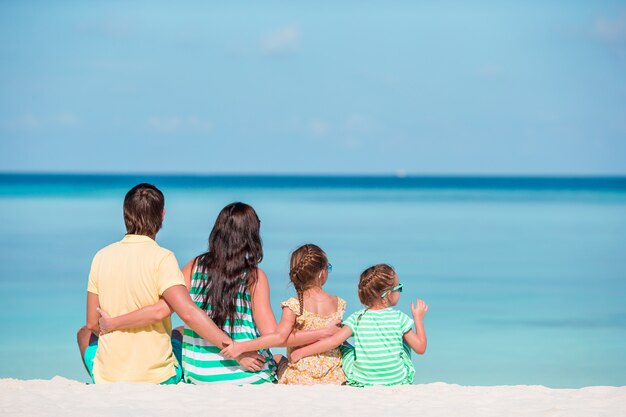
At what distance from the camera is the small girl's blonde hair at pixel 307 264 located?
195 inches

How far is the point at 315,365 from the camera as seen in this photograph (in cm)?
514

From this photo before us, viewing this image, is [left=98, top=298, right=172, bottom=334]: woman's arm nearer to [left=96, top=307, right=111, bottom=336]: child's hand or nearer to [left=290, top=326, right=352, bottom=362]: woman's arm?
[left=96, top=307, right=111, bottom=336]: child's hand

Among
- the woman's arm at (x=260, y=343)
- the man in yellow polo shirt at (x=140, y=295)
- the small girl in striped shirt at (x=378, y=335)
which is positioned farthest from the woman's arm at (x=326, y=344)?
the man in yellow polo shirt at (x=140, y=295)

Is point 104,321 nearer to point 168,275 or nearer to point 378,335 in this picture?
point 168,275

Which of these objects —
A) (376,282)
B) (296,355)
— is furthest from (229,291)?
(376,282)

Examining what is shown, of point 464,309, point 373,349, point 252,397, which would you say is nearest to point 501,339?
point 464,309

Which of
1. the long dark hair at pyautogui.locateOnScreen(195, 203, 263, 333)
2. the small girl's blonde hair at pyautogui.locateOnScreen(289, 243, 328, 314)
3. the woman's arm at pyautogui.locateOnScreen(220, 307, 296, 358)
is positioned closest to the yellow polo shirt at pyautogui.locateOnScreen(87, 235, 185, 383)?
the long dark hair at pyautogui.locateOnScreen(195, 203, 263, 333)

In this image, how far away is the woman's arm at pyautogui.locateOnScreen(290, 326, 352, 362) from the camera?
4969 millimetres

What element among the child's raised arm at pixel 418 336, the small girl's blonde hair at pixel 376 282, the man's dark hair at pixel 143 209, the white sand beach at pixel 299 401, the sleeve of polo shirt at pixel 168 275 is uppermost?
the man's dark hair at pixel 143 209

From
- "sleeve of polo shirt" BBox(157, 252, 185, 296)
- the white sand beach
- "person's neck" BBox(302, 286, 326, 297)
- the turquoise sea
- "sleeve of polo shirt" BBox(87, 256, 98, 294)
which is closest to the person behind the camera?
the white sand beach

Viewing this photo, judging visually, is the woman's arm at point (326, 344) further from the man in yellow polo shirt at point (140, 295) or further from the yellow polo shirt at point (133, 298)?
the yellow polo shirt at point (133, 298)

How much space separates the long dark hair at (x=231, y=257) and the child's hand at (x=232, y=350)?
0.13 metres

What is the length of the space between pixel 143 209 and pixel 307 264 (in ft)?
2.81

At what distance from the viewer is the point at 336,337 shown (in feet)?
16.3
